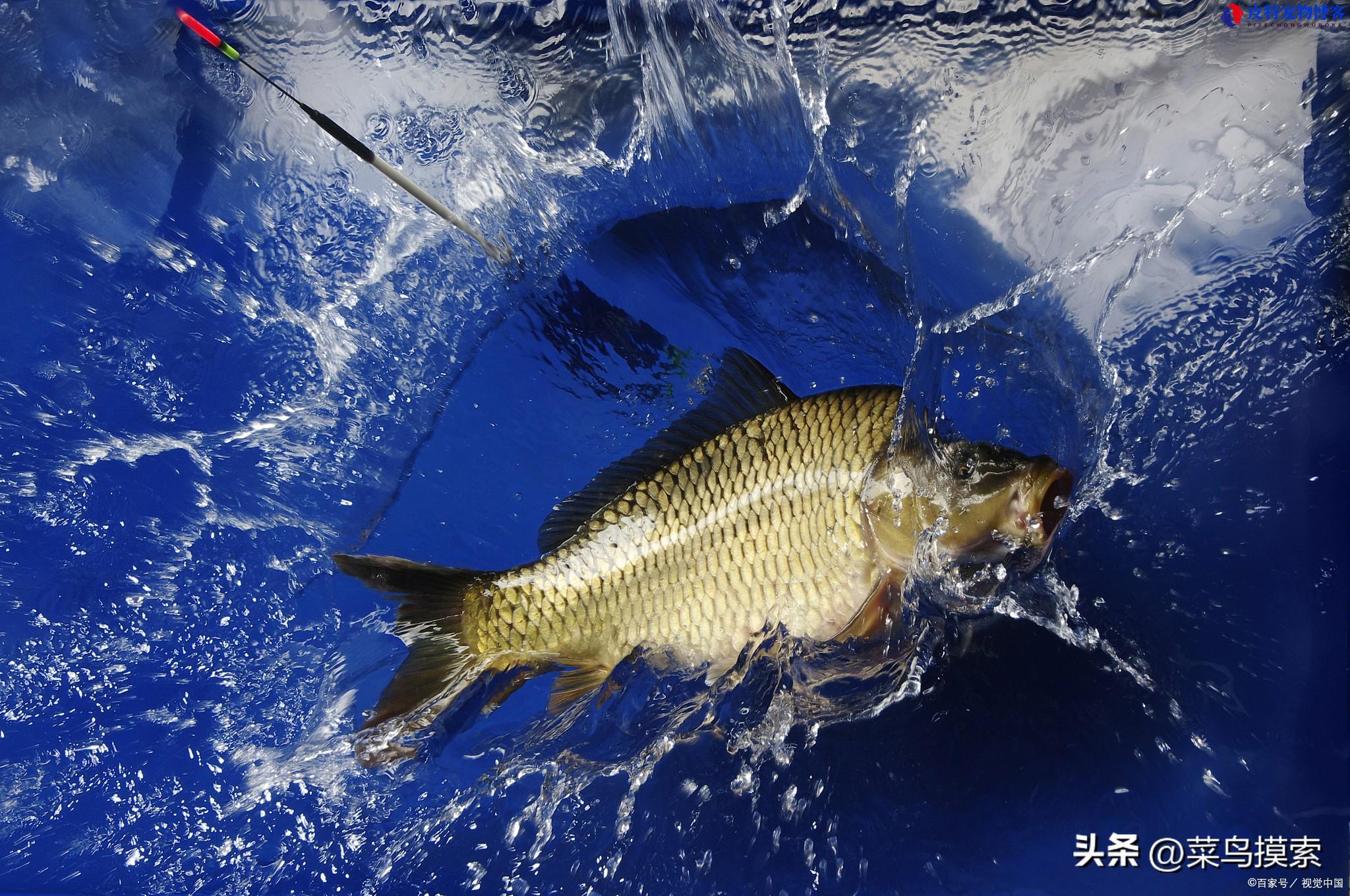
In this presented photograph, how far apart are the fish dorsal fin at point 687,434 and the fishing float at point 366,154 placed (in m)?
0.65

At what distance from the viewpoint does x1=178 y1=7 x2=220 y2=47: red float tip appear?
1.62 metres

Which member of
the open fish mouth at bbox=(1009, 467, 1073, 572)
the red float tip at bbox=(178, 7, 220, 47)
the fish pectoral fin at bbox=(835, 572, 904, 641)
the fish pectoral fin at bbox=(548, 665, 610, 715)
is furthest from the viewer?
the red float tip at bbox=(178, 7, 220, 47)

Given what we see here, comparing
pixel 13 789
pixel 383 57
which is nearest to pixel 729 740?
pixel 13 789

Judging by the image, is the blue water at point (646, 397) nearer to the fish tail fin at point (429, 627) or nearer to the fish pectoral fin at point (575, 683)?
the fish pectoral fin at point (575, 683)

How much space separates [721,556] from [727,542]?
2 cm

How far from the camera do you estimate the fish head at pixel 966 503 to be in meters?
1.12

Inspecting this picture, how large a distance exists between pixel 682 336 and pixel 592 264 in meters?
0.24

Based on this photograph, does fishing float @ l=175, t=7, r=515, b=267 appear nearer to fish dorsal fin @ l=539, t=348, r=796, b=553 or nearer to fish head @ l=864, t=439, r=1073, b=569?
fish dorsal fin @ l=539, t=348, r=796, b=553

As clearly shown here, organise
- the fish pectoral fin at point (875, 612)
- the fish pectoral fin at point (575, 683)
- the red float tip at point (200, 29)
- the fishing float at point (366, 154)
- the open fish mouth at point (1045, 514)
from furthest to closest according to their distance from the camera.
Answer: the red float tip at point (200, 29)
the fishing float at point (366, 154)
the fish pectoral fin at point (575, 683)
the fish pectoral fin at point (875, 612)
the open fish mouth at point (1045, 514)
